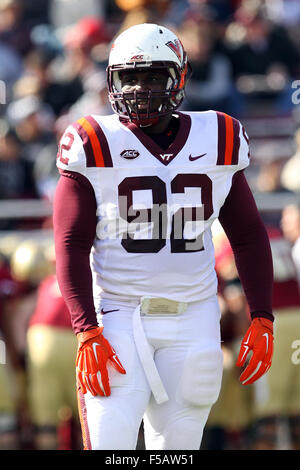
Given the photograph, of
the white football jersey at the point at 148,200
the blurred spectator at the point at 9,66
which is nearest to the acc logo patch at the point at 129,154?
the white football jersey at the point at 148,200

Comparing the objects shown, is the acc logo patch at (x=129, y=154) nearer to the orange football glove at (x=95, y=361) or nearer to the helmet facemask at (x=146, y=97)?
the helmet facemask at (x=146, y=97)

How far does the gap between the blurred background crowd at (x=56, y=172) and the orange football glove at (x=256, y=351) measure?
2.00m

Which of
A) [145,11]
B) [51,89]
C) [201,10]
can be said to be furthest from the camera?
[201,10]

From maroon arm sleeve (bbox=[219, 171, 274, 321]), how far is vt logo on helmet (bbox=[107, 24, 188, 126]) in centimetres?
36

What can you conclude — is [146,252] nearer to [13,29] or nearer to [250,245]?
[250,245]

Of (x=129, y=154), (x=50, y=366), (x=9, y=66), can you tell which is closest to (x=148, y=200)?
(x=129, y=154)

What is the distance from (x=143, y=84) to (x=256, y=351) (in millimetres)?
973

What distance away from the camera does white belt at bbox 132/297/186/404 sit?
2971 mm

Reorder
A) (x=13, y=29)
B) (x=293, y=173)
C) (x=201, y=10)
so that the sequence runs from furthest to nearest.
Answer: (x=13, y=29), (x=201, y=10), (x=293, y=173)

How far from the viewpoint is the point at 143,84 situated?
3.08 metres

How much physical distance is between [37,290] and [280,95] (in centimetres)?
292

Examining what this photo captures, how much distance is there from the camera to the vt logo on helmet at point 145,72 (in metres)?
3.04
